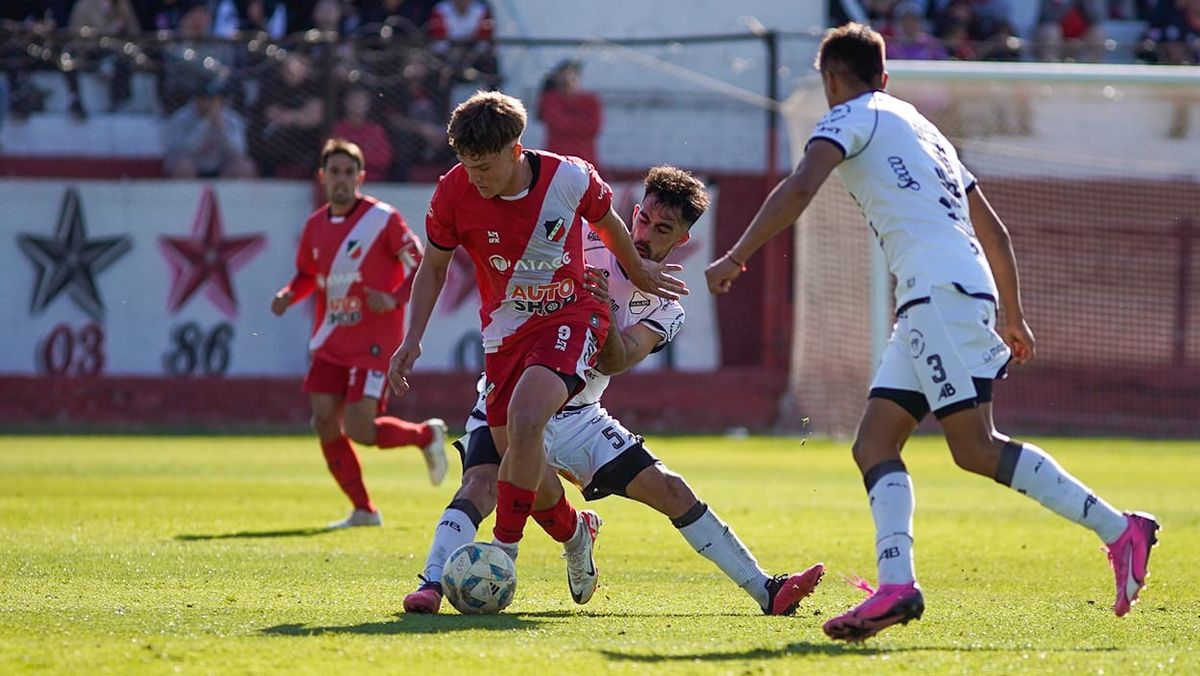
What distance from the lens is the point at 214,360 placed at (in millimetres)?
20125

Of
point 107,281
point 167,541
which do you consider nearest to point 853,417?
point 107,281

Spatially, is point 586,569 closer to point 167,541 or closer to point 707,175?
point 167,541

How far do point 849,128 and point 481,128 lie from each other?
1417mm

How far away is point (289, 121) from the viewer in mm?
20906

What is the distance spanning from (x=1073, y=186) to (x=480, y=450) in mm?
16459

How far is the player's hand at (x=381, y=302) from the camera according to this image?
10984 millimetres

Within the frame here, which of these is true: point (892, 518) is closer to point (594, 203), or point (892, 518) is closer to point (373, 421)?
point (594, 203)

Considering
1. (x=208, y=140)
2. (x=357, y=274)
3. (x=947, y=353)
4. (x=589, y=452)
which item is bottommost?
(x=208, y=140)

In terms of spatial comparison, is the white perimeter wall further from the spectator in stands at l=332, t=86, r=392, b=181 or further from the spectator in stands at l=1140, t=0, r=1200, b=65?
the spectator in stands at l=1140, t=0, r=1200, b=65

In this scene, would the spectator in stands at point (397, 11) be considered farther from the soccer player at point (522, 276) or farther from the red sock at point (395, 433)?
the soccer player at point (522, 276)

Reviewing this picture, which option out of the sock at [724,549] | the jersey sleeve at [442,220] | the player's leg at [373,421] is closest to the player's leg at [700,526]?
the sock at [724,549]

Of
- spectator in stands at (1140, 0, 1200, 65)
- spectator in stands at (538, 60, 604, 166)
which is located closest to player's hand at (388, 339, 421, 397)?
spectator in stands at (538, 60, 604, 166)

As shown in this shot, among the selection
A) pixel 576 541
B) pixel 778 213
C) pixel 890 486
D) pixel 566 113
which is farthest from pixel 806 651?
pixel 566 113

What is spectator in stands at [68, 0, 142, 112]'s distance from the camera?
68.4 ft
